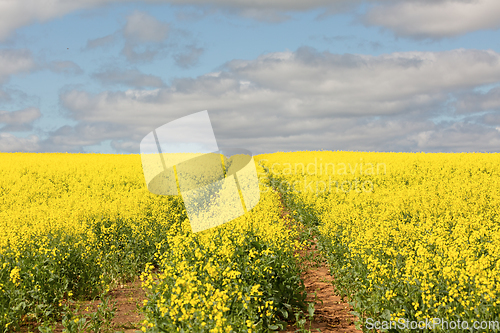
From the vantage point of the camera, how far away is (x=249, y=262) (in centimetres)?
717

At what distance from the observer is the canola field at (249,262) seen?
5668 millimetres

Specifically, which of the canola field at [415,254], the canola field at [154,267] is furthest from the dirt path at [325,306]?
the canola field at [154,267]

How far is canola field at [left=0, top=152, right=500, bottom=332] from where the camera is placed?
5.67 m

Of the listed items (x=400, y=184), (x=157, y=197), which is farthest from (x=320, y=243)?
(x=400, y=184)

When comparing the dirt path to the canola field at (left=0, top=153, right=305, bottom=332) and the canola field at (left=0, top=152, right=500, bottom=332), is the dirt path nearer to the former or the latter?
the canola field at (left=0, top=152, right=500, bottom=332)

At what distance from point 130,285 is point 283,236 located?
510 centimetres

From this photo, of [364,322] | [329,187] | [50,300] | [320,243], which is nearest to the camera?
[364,322]

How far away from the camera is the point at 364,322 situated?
23.2ft

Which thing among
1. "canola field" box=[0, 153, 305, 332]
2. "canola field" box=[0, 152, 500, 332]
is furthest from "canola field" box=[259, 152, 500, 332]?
"canola field" box=[0, 153, 305, 332]

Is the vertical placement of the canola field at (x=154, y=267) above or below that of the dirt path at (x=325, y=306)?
above

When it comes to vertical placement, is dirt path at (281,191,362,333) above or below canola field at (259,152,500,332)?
below

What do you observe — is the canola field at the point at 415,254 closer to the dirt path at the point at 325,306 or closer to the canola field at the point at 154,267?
the dirt path at the point at 325,306

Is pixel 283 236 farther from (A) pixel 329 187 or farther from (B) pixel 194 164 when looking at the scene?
(B) pixel 194 164

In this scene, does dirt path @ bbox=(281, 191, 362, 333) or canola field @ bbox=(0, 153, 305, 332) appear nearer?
canola field @ bbox=(0, 153, 305, 332)
